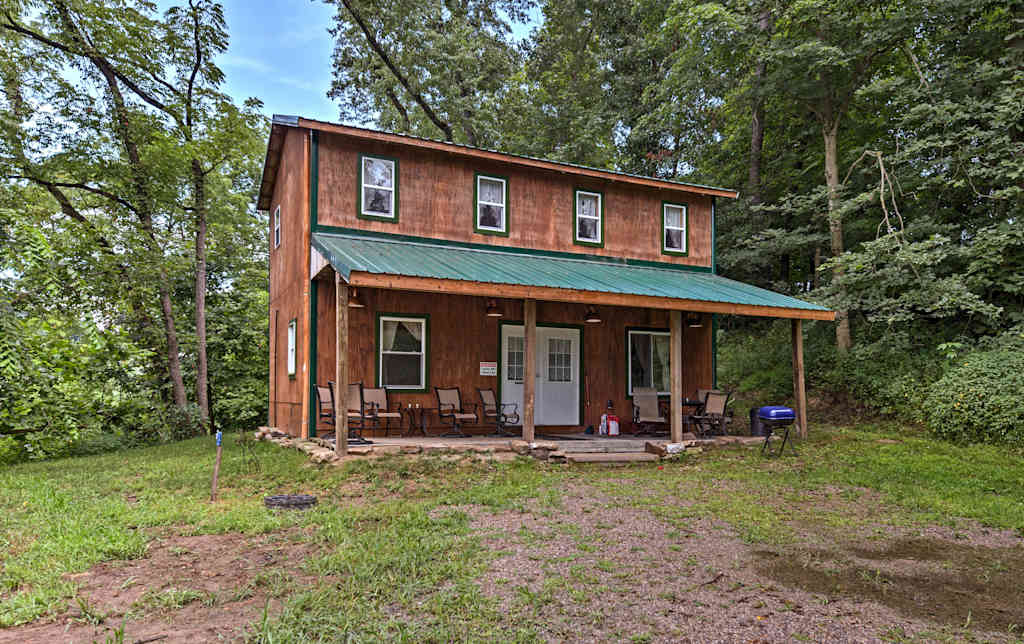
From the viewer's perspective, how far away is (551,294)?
9.19 metres

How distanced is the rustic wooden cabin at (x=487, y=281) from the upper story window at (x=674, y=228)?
0.11 ft

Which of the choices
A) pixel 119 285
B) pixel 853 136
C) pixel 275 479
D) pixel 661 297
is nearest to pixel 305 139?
pixel 275 479

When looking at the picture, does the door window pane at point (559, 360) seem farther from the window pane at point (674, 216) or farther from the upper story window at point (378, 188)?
the upper story window at point (378, 188)

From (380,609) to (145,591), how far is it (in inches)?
63.8

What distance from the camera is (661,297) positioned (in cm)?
991

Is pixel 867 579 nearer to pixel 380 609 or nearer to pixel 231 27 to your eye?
pixel 380 609

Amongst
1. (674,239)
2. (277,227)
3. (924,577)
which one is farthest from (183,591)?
(674,239)

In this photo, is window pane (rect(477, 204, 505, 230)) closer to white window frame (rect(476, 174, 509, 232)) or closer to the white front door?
white window frame (rect(476, 174, 509, 232))

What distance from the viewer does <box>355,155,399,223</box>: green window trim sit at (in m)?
10.7

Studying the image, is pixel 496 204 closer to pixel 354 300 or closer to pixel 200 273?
pixel 354 300

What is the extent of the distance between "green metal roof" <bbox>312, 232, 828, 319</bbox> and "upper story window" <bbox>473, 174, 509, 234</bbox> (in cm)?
44

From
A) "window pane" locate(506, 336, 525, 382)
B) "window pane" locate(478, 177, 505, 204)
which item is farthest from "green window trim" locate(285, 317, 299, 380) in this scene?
"window pane" locate(478, 177, 505, 204)

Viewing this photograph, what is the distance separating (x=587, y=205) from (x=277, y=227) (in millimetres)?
6668

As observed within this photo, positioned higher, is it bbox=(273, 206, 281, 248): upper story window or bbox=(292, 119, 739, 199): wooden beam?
bbox=(292, 119, 739, 199): wooden beam
